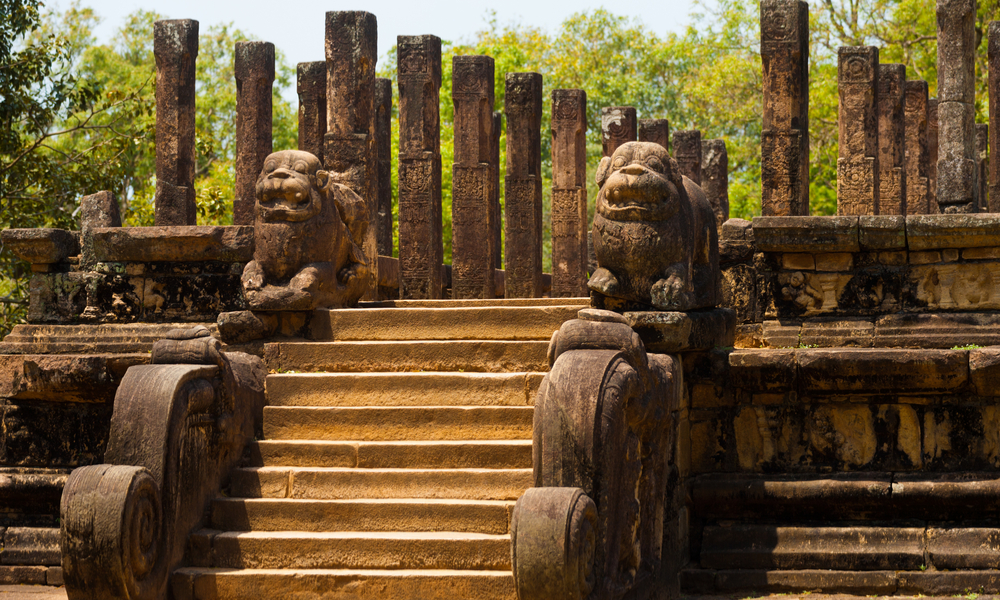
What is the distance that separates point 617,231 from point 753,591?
6.64 feet

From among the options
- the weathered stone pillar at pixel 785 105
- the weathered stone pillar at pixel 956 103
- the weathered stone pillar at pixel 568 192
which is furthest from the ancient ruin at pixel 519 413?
the weathered stone pillar at pixel 568 192

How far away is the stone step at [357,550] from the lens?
18.6 feet

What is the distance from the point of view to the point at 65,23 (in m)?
29.8

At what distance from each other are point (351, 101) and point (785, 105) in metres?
4.43

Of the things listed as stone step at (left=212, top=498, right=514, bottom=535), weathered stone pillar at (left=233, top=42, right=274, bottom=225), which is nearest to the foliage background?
weathered stone pillar at (left=233, top=42, right=274, bottom=225)

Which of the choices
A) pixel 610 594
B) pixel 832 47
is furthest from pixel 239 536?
pixel 832 47

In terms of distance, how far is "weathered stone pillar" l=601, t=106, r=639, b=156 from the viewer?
1548 cm

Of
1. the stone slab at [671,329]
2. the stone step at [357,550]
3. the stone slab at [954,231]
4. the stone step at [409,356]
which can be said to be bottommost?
the stone step at [357,550]

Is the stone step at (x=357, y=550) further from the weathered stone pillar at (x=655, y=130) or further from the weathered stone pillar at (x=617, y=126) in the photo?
the weathered stone pillar at (x=655, y=130)

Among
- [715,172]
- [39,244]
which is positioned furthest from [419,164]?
[39,244]

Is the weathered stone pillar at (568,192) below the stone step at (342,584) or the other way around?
the other way around

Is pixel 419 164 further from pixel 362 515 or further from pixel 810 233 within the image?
pixel 362 515

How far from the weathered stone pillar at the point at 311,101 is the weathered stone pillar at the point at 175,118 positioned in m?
1.73

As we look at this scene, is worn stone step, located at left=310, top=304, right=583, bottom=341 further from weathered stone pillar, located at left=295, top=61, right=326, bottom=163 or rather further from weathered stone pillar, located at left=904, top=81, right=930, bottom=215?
weathered stone pillar, located at left=904, top=81, right=930, bottom=215
